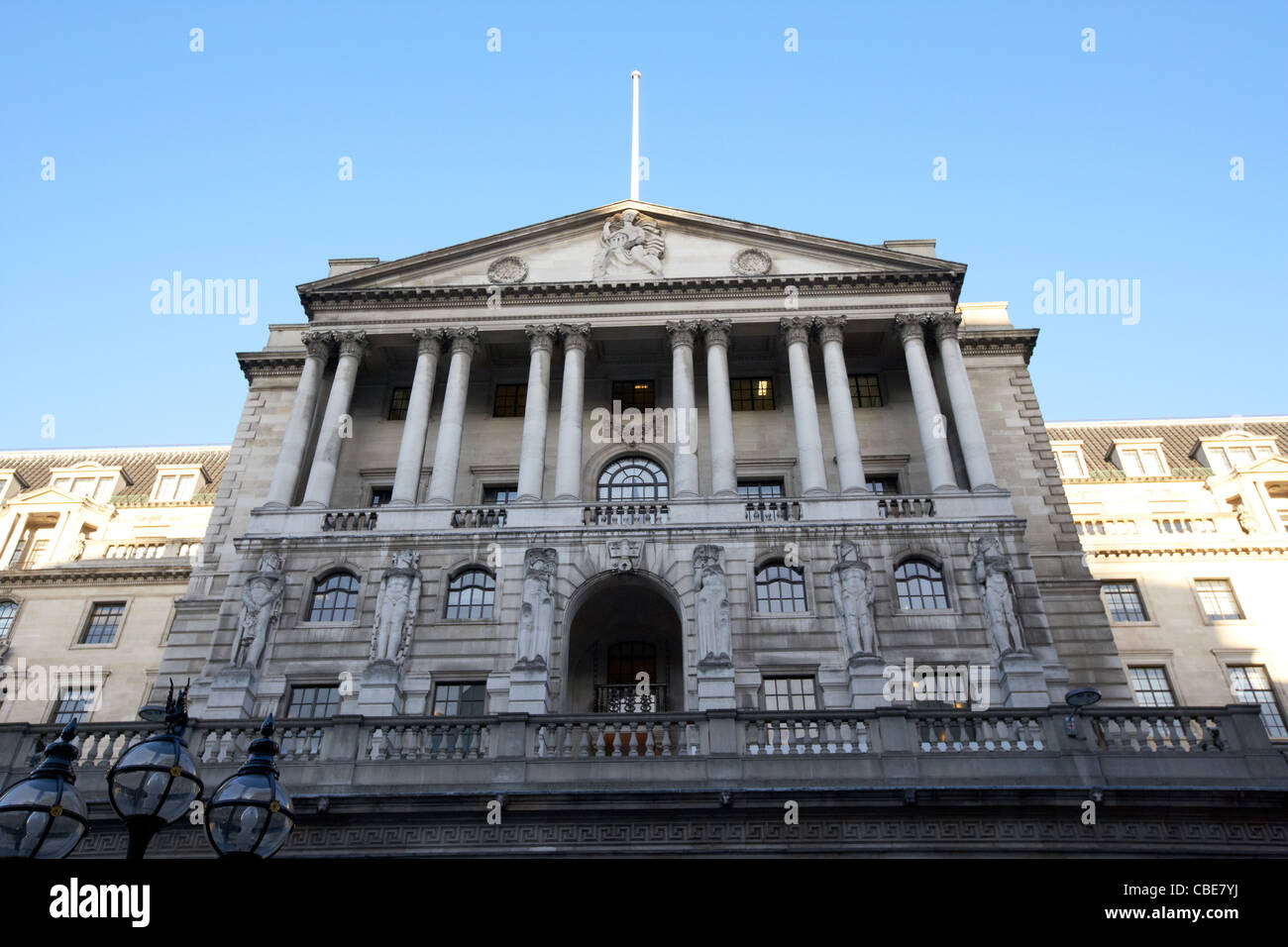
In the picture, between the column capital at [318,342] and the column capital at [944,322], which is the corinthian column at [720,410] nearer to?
the column capital at [944,322]

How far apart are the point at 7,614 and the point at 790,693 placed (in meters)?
40.8

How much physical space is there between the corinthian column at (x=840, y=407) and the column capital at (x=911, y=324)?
6.97 ft

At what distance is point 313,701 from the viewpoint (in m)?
28.7

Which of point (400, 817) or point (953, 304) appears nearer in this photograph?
point (400, 817)

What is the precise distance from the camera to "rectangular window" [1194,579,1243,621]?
1780 inches

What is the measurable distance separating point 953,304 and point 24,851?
3473 centimetres

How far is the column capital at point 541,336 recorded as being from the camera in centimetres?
3678

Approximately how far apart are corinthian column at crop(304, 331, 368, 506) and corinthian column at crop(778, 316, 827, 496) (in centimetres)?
1616

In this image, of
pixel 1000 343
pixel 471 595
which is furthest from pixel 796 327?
pixel 471 595

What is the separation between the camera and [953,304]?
124 ft

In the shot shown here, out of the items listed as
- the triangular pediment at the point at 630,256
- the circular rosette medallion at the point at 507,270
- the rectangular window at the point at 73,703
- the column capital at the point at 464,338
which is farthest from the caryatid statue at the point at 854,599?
the rectangular window at the point at 73,703

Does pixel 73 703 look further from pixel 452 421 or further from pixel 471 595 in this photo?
pixel 471 595
